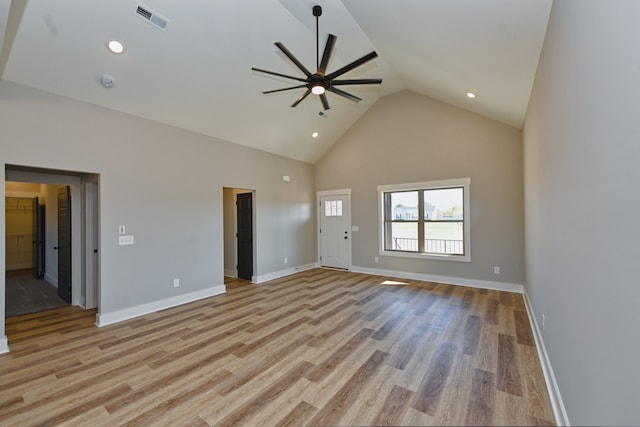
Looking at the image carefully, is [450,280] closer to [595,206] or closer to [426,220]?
[426,220]

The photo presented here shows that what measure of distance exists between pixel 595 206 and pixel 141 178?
5091 millimetres

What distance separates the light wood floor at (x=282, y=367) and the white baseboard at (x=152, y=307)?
165 mm

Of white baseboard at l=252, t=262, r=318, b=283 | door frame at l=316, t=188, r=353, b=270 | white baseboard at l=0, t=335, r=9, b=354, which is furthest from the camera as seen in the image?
door frame at l=316, t=188, r=353, b=270

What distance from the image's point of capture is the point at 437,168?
225 inches

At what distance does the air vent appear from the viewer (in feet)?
9.42

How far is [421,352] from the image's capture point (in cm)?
285

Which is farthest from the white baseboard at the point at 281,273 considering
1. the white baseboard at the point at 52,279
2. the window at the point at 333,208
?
the white baseboard at the point at 52,279

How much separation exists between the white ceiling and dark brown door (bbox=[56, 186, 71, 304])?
2.32 meters

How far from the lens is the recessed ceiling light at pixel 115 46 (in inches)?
121

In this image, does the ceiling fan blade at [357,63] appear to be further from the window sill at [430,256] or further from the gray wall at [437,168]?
the window sill at [430,256]

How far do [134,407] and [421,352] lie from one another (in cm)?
268

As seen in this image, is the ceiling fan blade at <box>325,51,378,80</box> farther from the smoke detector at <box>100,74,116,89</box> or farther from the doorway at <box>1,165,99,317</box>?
the doorway at <box>1,165,99,317</box>

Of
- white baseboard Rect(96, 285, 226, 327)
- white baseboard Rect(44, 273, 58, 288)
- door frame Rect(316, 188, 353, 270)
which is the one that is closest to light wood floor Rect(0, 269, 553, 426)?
white baseboard Rect(96, 285, 226, 327)

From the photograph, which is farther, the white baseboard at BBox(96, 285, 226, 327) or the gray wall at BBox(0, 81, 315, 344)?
the white baseboard at BBox(96, 285, 226, 327)
